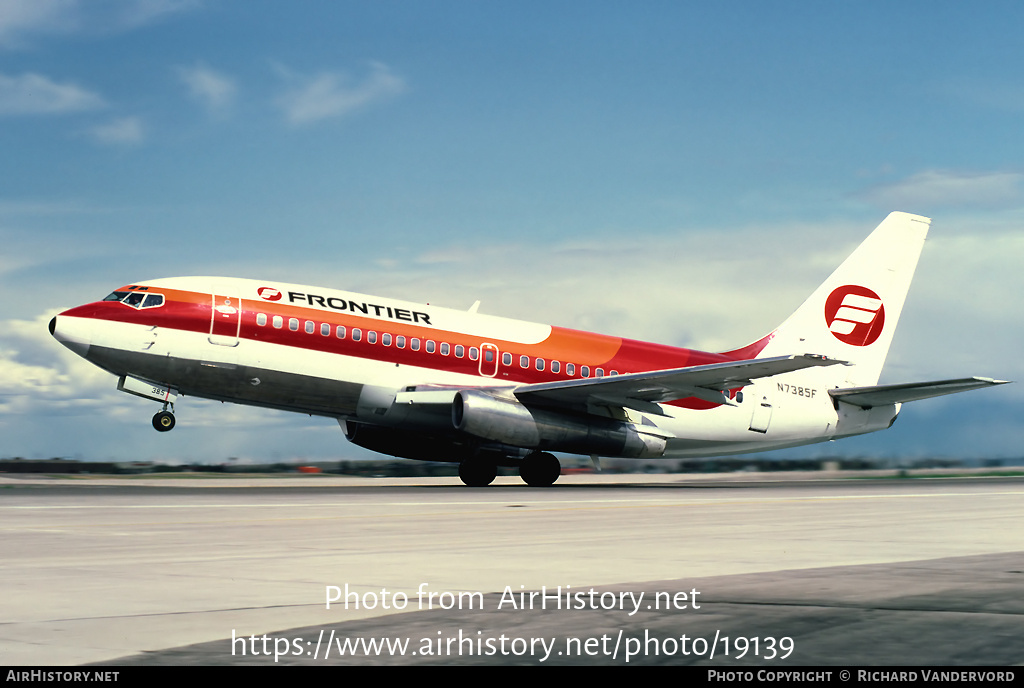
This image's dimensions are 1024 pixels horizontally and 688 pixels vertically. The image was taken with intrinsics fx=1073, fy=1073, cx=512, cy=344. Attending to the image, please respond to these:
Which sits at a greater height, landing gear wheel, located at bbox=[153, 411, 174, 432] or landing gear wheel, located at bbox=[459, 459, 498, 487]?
landing gear wheel, located at bbox=[153, 411, 174, 432]

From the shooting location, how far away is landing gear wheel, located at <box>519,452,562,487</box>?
31.5m

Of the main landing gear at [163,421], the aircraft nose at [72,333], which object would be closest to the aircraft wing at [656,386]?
the main landing gear at [163,421]

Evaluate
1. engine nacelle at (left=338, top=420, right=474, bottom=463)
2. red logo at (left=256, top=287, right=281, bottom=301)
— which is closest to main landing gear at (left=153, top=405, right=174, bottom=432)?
red logo at (left=256, top=287, right=281, bottom=301)

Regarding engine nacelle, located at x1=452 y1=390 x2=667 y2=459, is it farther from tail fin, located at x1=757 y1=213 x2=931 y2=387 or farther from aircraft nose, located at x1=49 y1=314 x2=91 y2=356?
aircraft nose, located at x1=49 y1=314 x2=91 y2=356

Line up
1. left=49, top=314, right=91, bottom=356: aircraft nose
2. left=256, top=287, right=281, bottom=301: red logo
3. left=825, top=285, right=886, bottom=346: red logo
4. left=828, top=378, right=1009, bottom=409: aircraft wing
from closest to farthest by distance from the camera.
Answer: left=49, top=314, right=91, bottom=356: aircraft nose → left=256, top=287, right=281, bottom=301: red logo → left=828, top=378, right=1009, bottom=409: aircraft wing → left=825, top=285, right=886, bottom=346: red logo

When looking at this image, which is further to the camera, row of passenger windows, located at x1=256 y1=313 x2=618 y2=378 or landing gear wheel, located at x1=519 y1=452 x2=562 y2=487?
landing gear wheel, located at x1=519 y1=452 x2=562 y2=487

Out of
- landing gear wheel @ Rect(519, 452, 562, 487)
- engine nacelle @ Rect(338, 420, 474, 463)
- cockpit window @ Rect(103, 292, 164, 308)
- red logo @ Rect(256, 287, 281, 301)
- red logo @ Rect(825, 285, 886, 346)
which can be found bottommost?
landing gear wheel @ Rect(519, 452, 562, 487)

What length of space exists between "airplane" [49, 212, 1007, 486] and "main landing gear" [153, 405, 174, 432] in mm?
30

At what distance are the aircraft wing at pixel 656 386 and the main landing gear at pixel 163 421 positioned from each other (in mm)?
9434

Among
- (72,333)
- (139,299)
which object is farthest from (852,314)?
(72,333)

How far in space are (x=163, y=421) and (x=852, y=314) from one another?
80.3 feet

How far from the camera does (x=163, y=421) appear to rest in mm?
27594
